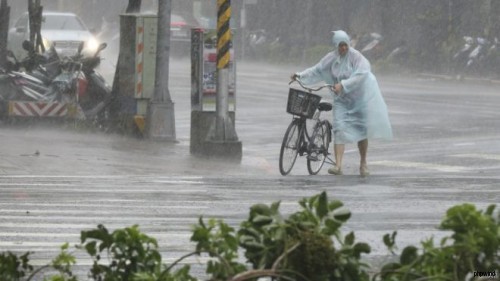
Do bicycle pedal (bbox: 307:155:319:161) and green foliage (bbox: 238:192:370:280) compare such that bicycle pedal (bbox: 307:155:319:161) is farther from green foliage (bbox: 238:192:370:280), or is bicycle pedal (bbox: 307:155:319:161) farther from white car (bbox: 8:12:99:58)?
white car (bbox: 8:12:99:58)

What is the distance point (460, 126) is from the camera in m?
25.0

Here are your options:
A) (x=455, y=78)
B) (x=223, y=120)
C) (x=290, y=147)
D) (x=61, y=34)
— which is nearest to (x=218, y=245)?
(x=290, y=147)

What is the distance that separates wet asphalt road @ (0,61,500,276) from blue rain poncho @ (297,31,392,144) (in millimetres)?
587

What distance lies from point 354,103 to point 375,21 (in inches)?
1444

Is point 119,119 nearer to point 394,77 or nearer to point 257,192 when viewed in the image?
point 257,192

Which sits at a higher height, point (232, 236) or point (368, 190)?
point (232, 236)

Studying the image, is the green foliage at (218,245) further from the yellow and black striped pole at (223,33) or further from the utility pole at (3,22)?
the utility pole at (3,22)

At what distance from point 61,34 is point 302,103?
22761mm

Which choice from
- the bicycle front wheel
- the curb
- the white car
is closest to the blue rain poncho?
the bicycle front wheel

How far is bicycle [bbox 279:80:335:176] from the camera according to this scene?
16812mm

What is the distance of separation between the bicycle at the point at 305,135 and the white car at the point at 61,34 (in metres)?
20.2

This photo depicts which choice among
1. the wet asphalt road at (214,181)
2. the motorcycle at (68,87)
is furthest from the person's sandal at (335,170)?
the motorcycle at (68,87)

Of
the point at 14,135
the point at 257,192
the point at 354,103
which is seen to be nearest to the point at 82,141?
Answer: the point at 14,135

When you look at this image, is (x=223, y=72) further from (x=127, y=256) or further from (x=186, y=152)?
(x=127, y=256)
